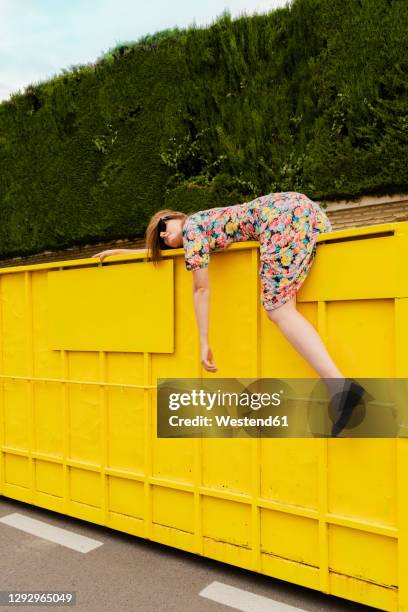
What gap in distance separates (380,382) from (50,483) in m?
2.61

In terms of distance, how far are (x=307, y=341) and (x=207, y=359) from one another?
1.93ft

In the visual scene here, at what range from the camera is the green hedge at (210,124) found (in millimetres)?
7805

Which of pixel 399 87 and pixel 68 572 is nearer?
pixel 68 572

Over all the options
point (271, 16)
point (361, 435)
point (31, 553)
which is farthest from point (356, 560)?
point (271, 16)

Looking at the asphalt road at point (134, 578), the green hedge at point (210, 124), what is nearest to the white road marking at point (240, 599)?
the asphalt road at point (134, 578)

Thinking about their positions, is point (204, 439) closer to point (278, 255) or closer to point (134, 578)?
point (134, 578)

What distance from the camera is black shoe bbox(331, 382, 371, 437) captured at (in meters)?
2.25

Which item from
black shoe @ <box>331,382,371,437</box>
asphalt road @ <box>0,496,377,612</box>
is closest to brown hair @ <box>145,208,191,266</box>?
black shoe @ <box>331,382,371,437</box>

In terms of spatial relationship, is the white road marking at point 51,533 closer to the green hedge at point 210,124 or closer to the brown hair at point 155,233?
the brown hair at point 155,233

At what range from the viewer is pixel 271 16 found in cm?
900

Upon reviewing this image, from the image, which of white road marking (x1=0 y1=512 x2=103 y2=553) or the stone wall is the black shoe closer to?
white road marking (x1=0 y1=512 x2=103 y2=553)

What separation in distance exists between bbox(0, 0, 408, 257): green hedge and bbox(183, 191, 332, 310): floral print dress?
579cm

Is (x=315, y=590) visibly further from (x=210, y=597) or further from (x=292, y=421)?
(x=292, y=421)

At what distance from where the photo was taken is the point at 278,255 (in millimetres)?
2404
